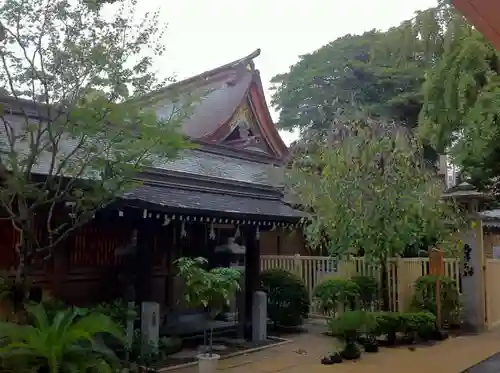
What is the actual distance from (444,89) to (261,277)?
310 inches

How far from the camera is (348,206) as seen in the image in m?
8.93

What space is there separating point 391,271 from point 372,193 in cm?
320

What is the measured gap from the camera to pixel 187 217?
8.42m

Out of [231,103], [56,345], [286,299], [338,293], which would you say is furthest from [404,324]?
[231,103]

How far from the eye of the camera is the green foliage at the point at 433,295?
11.0 meters

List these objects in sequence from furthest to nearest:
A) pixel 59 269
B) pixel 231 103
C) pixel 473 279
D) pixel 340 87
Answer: pixel 340 87, pixel 231 103, pixel 473 279, pixel 59 269

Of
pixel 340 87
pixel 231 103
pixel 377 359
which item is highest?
pixel 340 87

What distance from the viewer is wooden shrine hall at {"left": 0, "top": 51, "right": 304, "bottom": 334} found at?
27.6ft

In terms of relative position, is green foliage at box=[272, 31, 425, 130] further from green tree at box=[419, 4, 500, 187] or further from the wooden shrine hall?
green tree at box=[419, 4, 500, 187]

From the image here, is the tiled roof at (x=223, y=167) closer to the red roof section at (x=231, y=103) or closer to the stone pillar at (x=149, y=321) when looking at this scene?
the red roof section at (x=231, y=103)

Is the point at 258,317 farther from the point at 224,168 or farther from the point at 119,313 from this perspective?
the point at 224,168

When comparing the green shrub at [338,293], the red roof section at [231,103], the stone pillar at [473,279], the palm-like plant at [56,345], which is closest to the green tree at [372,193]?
the green shrub at [338,293]

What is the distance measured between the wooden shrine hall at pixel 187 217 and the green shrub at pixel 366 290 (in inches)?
65.6

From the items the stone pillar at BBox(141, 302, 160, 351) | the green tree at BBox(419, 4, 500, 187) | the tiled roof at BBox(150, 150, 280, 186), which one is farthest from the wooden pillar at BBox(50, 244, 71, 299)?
the green tree at BBox(419, 4, 500, 187)
